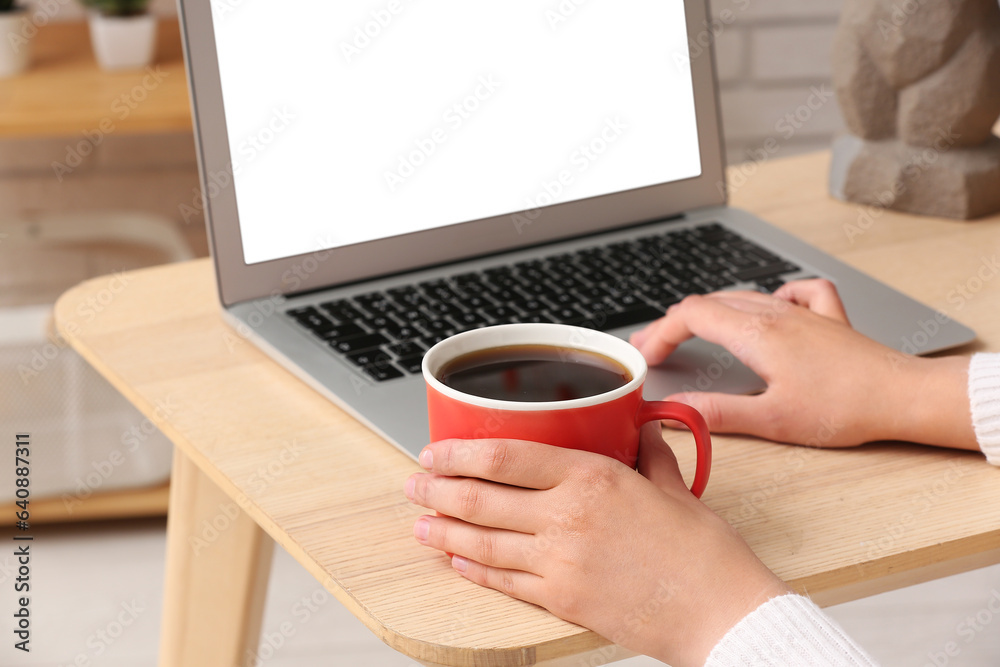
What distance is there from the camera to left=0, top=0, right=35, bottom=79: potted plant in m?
1.54

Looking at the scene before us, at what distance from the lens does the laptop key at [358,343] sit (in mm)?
647

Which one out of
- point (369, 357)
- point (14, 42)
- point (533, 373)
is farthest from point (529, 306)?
point (14, 42)

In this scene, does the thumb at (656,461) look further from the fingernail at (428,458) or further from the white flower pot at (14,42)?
the white flower pot at (14,42)

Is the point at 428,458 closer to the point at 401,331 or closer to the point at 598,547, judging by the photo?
the point at 598,547

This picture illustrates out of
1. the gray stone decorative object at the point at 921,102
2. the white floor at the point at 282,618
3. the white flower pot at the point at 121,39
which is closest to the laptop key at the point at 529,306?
the gray stone decorative object at the point at 921,102

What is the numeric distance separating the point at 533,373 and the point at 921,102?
606 millimetres

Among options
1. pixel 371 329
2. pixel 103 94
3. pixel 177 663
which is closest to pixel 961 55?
pixel 371 329

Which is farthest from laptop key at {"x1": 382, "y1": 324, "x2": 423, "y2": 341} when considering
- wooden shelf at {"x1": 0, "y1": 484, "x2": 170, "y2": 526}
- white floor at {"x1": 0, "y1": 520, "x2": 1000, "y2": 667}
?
wooden shelf at {"x1": 0, "y1": 484, "x2": 170, "y2": 526}

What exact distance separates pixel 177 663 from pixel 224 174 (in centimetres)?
39

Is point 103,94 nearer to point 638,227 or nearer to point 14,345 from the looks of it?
point 14,345

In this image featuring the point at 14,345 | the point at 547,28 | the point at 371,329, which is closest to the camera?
the point at 371,329

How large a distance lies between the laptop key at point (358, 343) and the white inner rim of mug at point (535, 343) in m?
0.16

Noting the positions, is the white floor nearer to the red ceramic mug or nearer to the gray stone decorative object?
the gray stone decorative object

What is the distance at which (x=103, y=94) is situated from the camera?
1488mm
